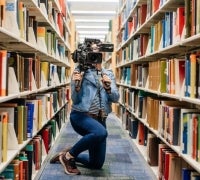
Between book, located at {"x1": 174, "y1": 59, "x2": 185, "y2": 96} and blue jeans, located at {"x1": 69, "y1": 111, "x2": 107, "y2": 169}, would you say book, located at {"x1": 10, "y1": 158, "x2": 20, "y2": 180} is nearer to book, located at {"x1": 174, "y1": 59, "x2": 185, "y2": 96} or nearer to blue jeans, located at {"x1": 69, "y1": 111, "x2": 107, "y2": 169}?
blue jeans, located at {"x1": 69, "y1": 111, "x2": 107, "y2": 169}

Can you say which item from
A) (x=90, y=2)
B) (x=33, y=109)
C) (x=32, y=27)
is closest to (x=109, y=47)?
(x=32, y=27)

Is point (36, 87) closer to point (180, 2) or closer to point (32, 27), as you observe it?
point (32, 27)

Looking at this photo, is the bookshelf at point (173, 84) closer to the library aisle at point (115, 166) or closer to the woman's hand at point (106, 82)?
the library aisle at point (115, 166)

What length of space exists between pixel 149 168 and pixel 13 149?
64.7 inches

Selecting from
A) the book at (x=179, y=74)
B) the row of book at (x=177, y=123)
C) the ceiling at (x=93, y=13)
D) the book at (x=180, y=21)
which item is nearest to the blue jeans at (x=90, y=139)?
the row of book at (x=177, y=123)

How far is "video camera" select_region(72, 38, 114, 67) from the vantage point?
11.8 feet

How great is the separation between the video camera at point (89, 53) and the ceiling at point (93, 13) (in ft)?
19.0

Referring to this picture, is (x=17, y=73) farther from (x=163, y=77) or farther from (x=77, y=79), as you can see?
(x=163, y=77)

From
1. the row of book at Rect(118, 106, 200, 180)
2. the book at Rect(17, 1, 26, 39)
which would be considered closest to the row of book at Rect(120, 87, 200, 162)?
the row of book at Rect(118, 106, 200, 180)

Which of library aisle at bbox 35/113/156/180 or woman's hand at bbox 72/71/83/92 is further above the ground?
woman's hand at bbox 72/71/83/92

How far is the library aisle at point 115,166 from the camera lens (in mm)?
3487

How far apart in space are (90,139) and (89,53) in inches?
32.0

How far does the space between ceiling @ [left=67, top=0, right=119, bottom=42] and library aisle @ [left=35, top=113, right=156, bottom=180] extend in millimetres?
4826

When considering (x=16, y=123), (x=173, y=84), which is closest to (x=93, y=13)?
(x=173, y=84)
